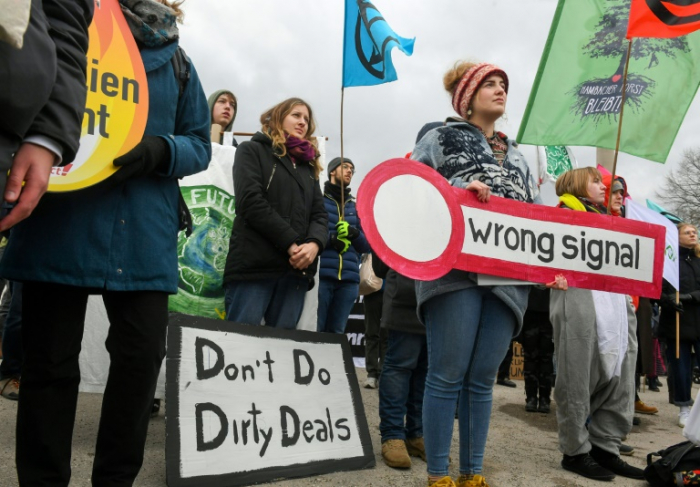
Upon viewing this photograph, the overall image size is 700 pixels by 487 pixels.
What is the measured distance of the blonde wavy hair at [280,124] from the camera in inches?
125

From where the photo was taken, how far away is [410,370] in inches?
124

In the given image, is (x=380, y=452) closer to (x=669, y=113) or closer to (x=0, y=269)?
(x=0, y=269)

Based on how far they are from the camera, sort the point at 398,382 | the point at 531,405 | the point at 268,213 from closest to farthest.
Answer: the point at 268,213, the point at 398,382, the point at 531,405

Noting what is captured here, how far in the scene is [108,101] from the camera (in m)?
1.75

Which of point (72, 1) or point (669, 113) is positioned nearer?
point (72, 1)

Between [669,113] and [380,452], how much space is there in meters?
2.99

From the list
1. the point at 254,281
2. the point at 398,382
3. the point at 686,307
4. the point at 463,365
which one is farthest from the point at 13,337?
the point at 686,307

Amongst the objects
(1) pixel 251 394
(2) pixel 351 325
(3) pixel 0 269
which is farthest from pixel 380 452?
(2) pixel 351 325

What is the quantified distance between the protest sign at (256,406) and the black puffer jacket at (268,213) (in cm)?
35

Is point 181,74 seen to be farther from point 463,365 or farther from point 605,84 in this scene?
point 605,84

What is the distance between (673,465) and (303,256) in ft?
6.45

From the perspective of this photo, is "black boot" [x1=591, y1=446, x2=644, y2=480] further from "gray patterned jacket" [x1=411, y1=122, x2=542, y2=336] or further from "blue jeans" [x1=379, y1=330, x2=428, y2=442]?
"gray patterned jacket" [x1=411, y1=122, x2=542, y2=336]

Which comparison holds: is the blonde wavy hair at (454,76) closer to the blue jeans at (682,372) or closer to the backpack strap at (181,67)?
the backpack strap at (181,67)

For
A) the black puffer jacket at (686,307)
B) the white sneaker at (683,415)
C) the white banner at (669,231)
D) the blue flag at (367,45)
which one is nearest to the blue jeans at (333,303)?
the blue flag at (367,45)
